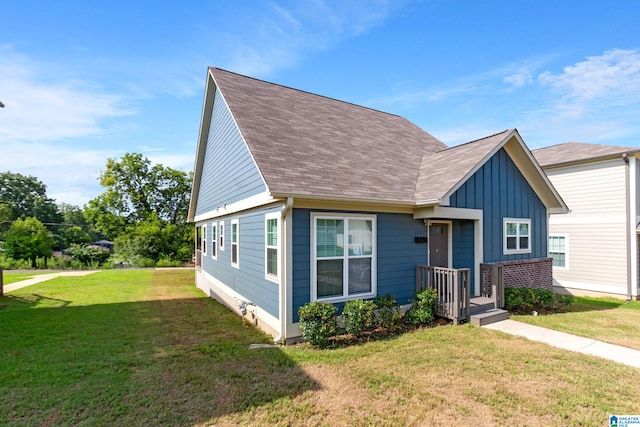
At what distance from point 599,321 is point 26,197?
62069 millimetres

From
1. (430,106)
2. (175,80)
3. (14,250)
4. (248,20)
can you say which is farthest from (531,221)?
(14,250)

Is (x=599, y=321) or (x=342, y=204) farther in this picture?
(x=599, y=321)

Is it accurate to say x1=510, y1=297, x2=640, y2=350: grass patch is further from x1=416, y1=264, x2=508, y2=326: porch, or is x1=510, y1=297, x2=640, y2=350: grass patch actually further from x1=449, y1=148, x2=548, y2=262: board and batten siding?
x1=449, y1=148, x2=548, y2=262: board and batten siding

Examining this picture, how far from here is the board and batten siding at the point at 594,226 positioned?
1200 centimetres

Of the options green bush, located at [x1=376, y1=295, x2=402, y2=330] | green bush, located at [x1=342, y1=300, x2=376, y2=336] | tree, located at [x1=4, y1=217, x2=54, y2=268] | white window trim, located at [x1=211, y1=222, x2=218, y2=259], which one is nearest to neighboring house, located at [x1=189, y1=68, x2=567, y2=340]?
white window trim, located at [x1=211, y1=222, x2=218, y2=259]

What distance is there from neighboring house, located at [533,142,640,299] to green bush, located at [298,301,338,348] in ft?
41.2

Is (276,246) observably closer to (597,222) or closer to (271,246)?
(271,246)

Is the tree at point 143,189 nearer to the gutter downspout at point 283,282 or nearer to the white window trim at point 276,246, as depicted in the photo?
the white window trim at point 276,246

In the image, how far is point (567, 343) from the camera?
616cm

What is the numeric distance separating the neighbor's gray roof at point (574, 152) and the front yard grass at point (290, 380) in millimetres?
10249

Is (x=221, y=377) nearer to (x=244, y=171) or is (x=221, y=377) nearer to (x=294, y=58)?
(x=244, y=171)

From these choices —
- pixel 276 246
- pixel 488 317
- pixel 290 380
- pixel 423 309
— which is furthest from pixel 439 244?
pixel 290 380

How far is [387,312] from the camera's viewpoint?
6.86 m

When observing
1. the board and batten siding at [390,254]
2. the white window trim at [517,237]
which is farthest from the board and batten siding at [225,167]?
the white window trim at [517,237]
